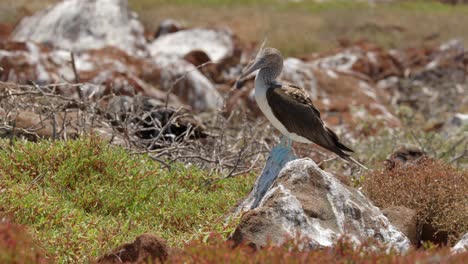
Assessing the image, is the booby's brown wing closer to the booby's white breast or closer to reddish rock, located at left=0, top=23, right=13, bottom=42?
the booby's white breast

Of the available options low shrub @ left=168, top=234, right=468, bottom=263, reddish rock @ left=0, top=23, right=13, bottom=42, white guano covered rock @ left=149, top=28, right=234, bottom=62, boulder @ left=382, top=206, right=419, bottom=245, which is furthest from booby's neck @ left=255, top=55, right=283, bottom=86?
reddish rock @ left=0, top=23, right=13, bottom=42

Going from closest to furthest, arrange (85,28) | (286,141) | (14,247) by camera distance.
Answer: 1. (14,247)
2. (286,141)
3. (85,28)

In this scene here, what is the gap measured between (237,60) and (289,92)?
10620 millimetres

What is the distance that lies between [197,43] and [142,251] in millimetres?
12987

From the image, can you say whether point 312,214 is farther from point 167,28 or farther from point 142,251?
point 167,28

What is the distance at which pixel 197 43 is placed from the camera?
57.4ft

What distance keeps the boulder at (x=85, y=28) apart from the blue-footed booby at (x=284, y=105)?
9.17m

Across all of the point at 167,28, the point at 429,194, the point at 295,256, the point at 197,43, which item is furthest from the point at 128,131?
the point at 167,28

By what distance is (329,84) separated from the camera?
14086 mm

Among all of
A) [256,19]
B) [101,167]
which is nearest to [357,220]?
[101,167]

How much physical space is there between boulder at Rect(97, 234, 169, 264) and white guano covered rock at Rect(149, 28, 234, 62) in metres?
11.9

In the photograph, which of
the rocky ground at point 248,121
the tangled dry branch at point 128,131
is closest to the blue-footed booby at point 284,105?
the rocky ground at point 248,121

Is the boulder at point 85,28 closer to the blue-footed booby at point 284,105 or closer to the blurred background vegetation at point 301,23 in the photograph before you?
the blurred background vegetation at point 301,23

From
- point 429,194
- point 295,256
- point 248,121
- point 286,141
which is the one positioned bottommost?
point 248,121
